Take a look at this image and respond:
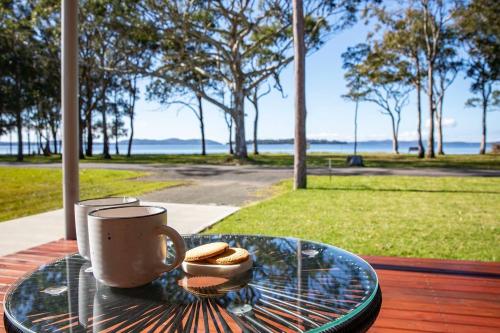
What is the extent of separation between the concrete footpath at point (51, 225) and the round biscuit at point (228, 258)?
3.20 metres

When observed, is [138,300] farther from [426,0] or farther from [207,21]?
[426,0]

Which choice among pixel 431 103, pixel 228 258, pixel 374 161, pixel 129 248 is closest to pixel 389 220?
pixel 228 258

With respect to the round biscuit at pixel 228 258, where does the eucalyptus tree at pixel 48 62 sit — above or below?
above

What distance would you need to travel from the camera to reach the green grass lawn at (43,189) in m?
6.72

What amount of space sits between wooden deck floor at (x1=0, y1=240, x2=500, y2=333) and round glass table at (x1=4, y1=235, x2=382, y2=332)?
336 millimetres

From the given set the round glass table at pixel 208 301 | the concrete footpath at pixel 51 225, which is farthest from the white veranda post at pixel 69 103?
the round glass table at pixel 208 301

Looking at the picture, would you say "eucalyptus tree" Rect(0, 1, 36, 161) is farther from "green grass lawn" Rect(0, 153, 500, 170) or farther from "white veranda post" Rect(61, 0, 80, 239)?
"white veranda post" Rect(61, 0, 80, 239)

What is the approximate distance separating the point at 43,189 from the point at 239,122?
1078 centimetres

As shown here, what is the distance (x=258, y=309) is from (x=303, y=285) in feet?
0.63

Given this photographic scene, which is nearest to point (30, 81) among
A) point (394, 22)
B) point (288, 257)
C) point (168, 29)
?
point (168, 29)

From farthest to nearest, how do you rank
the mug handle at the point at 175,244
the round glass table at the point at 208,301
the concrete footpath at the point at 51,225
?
1. the concrete footpath at the point at 51,225
2. the mug handle at the point at 175,244
3. the round glass table at the point at 208,301

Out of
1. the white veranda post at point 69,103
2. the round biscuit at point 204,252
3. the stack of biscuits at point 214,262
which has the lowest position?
the stack of biscuits at point 214,262

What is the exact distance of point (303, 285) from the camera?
101cm

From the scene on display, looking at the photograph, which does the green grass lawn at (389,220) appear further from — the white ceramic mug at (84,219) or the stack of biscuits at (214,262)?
the white ceramic mug at (84,219)
